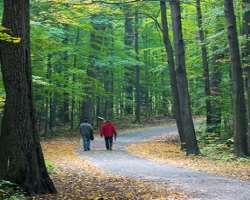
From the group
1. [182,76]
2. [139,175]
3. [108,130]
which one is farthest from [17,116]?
[108,130]

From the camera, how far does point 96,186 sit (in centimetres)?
1273

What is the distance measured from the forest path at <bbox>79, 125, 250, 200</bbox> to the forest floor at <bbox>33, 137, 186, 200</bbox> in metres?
0.47

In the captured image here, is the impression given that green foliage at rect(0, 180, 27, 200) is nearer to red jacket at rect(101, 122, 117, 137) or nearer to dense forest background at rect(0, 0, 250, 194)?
dense forest background at rect(0, 0, 250, 194)

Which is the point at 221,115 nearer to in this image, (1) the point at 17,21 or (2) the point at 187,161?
(2) the point at 187,161

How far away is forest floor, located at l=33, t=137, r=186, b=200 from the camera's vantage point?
Answer: 1109 centimetres

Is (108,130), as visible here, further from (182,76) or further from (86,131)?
(182,76)

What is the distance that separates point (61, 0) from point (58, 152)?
7325 mm

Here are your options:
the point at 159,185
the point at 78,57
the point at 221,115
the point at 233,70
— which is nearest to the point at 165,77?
the point at 78,57

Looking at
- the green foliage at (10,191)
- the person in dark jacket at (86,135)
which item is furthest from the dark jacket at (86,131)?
the green foliage at (10,191)

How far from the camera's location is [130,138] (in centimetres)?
3200

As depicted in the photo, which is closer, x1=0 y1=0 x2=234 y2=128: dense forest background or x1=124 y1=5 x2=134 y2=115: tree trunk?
x1=0 y1=0 x2=234 y2=128: dense forest background

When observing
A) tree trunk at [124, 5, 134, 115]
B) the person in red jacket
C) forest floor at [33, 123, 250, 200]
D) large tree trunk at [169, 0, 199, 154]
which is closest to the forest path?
forest floor at [33, 123, 250, 200]

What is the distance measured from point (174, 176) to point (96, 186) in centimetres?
281

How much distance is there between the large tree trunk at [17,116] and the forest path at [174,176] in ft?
11.9
